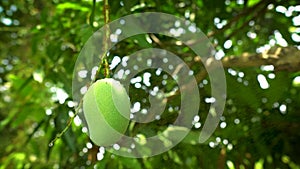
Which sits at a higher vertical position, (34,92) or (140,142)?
(140,142)

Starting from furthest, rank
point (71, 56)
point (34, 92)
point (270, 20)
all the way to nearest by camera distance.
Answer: point (34, 92) → point (270, 20) → point (71, 56)

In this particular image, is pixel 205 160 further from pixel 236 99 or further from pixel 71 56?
pixel 71 56

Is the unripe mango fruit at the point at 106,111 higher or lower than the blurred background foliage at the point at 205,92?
higher

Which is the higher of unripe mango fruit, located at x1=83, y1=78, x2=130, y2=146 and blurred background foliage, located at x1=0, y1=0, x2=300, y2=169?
unripe mango fruit, located at x1=83, y1=78, x2=130, y2=146

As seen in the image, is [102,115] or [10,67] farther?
[10,67]

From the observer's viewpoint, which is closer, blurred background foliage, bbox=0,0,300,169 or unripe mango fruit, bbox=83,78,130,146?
unripe mango fruit, bbox=83,78,130,146

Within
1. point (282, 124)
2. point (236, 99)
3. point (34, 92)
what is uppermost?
point (236, 99)

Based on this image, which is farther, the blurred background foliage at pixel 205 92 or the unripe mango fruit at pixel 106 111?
the blurred background foliage at pixel 205 92

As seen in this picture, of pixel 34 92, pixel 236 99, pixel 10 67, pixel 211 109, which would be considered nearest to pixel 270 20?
pixel 236 99
